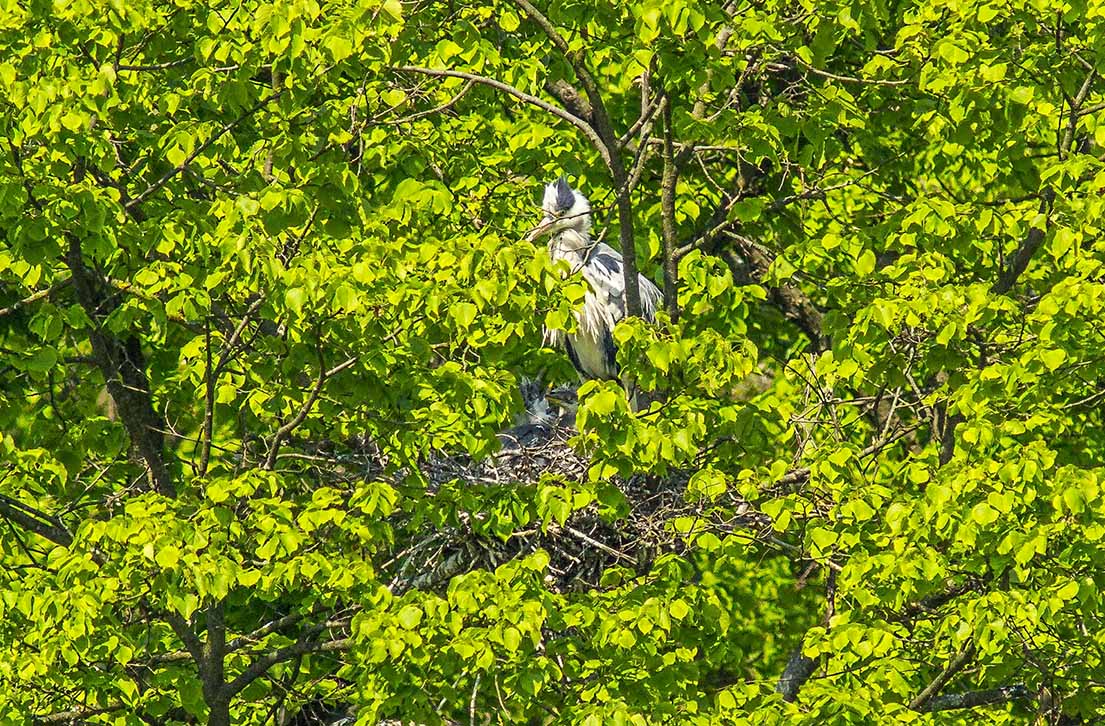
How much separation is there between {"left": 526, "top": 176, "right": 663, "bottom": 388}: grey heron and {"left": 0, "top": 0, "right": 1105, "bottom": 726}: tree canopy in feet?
2.09

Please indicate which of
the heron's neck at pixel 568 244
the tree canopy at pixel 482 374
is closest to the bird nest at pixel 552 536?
the tree canopy at pixel 482 374

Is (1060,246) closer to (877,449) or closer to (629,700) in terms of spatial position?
(877,449)

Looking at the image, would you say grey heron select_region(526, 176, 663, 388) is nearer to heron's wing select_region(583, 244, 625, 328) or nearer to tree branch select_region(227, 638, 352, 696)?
heron's wing select_region(583, 244, 625, 328)

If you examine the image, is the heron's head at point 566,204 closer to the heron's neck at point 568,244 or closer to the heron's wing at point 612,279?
the heron's neck at point 568,244

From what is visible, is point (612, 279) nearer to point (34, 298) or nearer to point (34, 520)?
point (34, 520)

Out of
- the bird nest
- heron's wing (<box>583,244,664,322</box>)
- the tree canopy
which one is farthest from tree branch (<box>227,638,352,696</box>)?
heron's wing (<box>583,244,664,322</box>)

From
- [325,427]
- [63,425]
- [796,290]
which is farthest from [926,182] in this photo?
[63,425]

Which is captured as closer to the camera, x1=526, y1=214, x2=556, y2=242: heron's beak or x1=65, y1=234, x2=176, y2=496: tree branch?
x1=65, y1=234, x2=176, y2=496: tree branch

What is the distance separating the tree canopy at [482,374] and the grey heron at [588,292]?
0.64 m

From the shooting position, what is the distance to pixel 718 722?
712cm

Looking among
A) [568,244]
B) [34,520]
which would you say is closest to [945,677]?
[568,244]

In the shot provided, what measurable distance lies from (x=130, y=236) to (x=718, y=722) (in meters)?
3.09

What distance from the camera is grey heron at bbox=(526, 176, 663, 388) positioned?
9.70m

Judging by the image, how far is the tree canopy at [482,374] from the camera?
6621 millimetres
